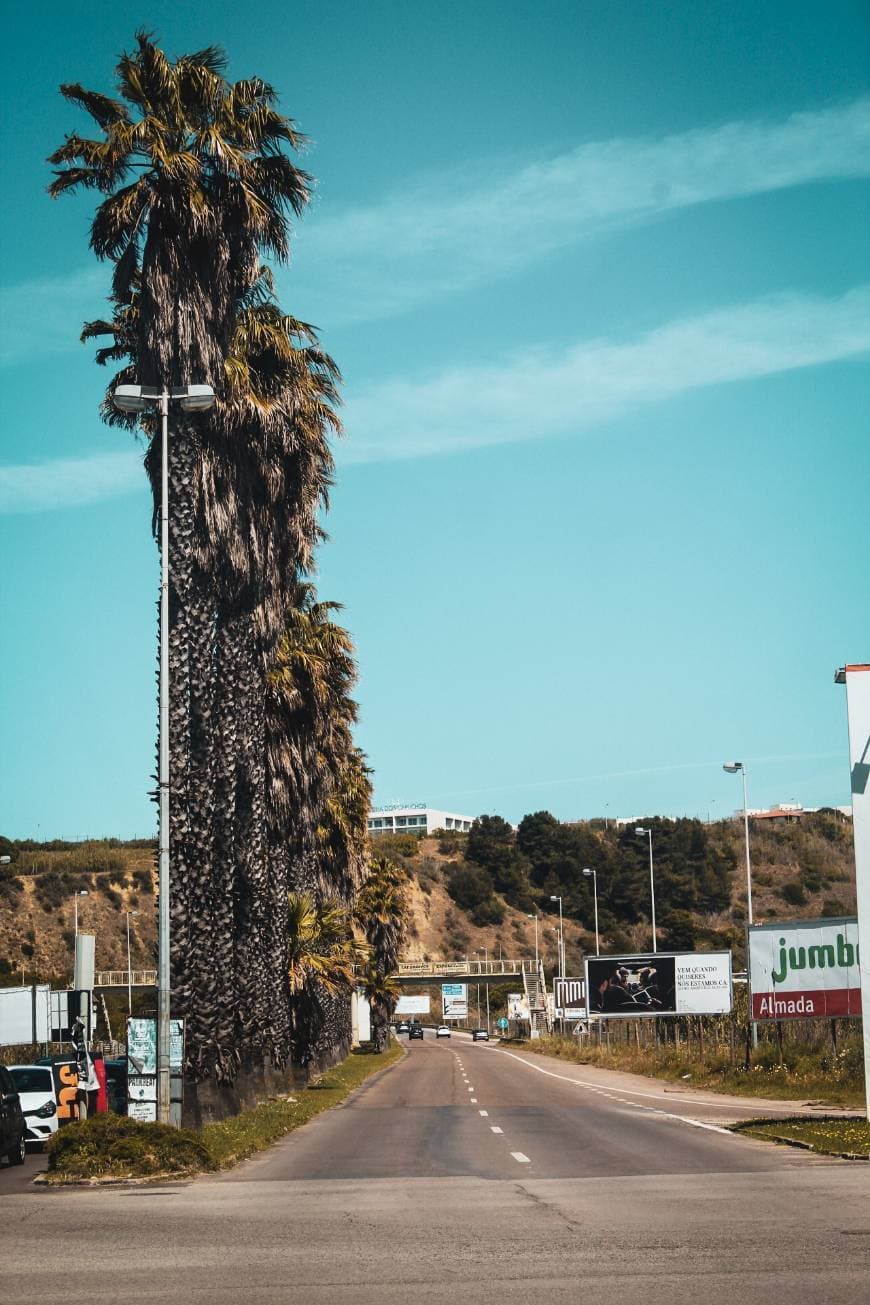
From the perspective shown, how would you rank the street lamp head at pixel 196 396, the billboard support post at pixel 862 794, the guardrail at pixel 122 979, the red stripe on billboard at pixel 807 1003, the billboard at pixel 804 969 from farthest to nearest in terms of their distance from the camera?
the guardrail at pixel 122 979
the red stripe on billboard at pixel 807 1003
the billboard at pixel 804 969
the street lamp head at pixel 196 396
the billboard support post at pixel 862 794

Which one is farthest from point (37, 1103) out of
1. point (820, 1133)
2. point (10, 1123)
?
point (820, 1133)

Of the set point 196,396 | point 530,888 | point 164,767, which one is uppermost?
point 196,396

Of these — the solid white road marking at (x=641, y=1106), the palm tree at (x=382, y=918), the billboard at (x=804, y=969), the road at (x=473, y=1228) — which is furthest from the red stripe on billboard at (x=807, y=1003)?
the palm tree at (x=382, y=918)

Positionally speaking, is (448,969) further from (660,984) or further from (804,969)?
(804,969)

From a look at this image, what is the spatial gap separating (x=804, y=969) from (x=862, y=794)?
847 inches

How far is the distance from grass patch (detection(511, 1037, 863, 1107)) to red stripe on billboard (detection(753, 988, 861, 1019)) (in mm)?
1221

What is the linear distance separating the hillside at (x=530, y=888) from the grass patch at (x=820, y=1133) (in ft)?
309

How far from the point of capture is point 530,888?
561ft

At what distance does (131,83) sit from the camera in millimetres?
28266

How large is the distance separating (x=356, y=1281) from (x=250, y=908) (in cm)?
2307

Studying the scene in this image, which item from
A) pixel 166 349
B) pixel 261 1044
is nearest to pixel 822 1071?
pixel 261 1044

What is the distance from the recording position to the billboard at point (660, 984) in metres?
67.2

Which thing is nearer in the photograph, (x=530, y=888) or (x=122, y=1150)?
(x=122, y=1150)

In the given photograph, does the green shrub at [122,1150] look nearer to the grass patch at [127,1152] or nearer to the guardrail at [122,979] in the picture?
the grass patch at [127,1152]
